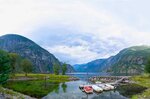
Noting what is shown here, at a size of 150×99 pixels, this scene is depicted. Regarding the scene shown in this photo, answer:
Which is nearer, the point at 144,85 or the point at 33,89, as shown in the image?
the point at 33,89

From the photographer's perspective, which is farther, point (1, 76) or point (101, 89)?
point (101, 89)

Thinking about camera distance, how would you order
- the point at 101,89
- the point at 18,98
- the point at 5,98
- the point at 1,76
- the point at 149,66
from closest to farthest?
1. the point at 5,98
2. the point at 18,98
3. the point at 1,76
4. the point at 101,89
5. the point at 149,66

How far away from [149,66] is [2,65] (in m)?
113

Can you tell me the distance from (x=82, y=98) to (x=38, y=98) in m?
16.0

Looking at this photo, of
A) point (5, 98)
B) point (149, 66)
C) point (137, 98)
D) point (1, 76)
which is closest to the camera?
point (5, 98)

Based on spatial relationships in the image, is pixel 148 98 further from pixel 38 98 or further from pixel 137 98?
pixel 38 98

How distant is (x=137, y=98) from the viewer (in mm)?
85812

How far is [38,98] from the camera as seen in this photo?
90938 mm

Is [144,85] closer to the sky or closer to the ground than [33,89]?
closer to the sky

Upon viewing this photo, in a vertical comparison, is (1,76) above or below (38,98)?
above

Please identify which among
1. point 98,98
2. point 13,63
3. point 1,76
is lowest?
point 98,98

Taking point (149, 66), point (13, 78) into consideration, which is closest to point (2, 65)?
point (13, 78)

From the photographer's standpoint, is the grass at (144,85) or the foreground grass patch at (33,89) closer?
the grass at (144,85)

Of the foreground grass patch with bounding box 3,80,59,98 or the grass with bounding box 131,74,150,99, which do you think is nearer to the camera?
the grass with bounding box 131,74,150,99
